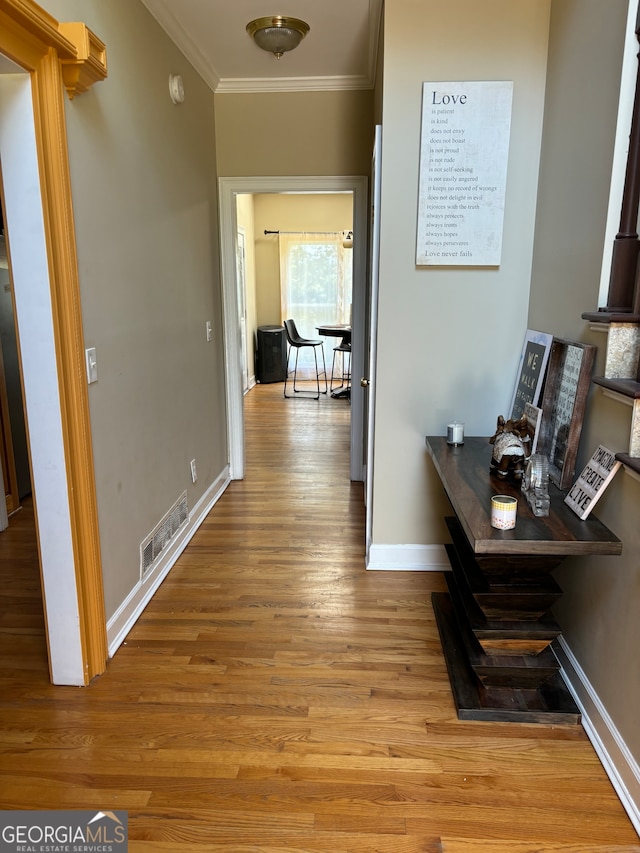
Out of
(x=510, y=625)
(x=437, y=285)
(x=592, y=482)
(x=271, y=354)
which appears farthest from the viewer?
(x=271, y=354)

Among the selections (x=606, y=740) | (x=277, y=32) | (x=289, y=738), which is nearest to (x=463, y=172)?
(x=277, y=32)

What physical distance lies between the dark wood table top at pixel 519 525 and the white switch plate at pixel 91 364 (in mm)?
1289

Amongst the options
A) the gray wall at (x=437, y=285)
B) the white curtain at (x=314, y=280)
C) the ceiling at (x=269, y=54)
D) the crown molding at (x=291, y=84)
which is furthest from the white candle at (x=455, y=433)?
the white curtain at (x=314, y=280)

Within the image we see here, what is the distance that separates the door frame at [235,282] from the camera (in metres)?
3.68

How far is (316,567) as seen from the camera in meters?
2.87

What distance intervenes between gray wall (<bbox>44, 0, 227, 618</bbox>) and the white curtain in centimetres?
487

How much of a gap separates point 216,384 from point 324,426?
2173 mm

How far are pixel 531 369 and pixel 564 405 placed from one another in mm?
388

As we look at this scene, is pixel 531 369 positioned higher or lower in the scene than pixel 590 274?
lower

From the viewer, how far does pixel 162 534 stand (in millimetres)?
2752

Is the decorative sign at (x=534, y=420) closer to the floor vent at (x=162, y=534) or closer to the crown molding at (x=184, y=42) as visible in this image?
the floor vent at (x=162, y=534)

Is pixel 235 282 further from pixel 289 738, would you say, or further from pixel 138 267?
pixel 289 738

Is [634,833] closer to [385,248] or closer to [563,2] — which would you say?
[385,248]

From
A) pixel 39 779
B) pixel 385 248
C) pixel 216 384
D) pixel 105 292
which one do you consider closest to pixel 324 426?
pixel 216 384
